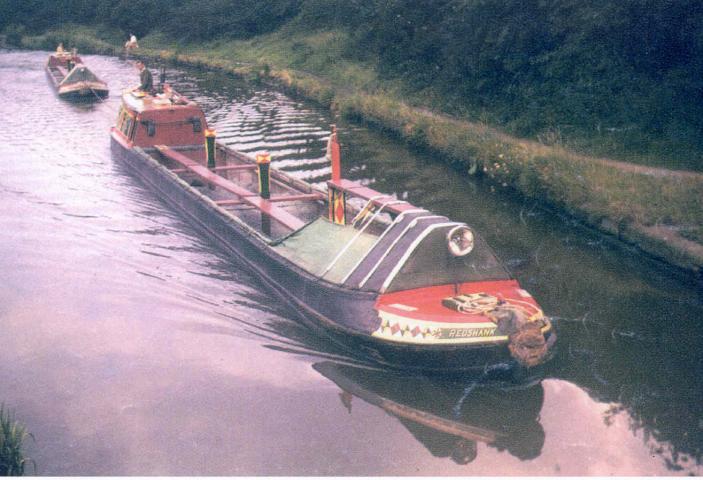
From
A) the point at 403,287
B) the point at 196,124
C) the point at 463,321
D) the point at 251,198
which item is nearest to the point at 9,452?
the point at 403,287

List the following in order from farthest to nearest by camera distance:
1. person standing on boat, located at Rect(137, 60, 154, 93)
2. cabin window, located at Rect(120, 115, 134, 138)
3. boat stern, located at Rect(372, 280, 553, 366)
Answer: person standing on boat, located at Rect(137, 60, 154, 93)
cabin window, located at Rect(120, 115, 134, 138)
boat stern, located at Rect(372, 280, 553, 366)

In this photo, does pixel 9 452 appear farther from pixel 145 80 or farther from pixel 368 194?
pixel 145 80

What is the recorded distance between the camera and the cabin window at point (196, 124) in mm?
19078

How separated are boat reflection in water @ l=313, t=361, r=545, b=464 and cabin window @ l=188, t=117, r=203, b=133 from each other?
11.7 meters

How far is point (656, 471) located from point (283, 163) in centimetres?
1473

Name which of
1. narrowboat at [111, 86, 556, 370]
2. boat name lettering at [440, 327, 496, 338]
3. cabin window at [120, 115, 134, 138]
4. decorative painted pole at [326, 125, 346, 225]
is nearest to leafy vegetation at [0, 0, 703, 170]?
decorative painted pole at [326, 125, 346, 225]

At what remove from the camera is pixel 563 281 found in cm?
1212

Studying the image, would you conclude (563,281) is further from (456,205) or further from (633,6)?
(633,6)

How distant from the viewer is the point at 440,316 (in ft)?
27.4

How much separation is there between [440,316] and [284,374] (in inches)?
85.3

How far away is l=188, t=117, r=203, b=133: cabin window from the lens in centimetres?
1908

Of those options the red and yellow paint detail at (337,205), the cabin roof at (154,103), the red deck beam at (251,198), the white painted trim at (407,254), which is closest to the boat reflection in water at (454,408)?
the white painted trim at (407,254)

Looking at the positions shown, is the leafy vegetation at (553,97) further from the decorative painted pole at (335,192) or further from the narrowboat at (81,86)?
the narrowboat at (81,86)

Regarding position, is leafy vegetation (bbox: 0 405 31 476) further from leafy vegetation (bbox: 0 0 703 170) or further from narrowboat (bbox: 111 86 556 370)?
leafy vegetation (bbox: 0 0 703 170)
